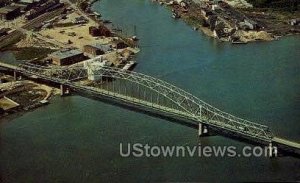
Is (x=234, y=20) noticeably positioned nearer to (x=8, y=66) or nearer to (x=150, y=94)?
(x=150, y=94)

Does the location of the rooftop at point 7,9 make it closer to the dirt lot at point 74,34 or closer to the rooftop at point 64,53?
the dirt lot at point 74,34

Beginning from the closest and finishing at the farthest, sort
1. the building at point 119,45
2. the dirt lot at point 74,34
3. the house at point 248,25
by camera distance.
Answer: the building at point 119,45
the dirt lot at point 74,34
the house at point 248,25

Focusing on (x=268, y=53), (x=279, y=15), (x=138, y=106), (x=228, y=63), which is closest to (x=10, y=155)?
(x=138, y=106)

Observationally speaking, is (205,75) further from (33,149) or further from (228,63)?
(33,149)

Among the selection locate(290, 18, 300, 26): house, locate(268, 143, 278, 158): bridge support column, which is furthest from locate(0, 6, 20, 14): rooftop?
locate(268, 143, 278, 158): bridge support column

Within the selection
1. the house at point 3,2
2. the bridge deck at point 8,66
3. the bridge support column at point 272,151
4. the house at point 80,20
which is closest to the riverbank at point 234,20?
the house at point 80,20

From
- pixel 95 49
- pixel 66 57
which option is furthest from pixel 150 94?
pixel 95 49
